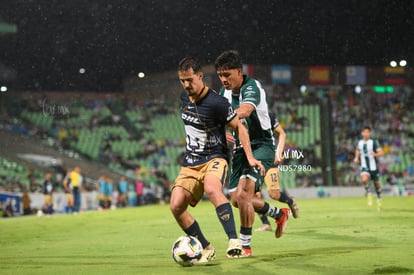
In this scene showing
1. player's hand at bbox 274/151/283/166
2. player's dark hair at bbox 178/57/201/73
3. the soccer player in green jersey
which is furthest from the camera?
player's hand at bbox 274/151/283/166

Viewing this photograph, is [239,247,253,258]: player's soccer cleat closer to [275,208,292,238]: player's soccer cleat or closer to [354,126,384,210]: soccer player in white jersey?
[275,208,292,238]: player's soccer cleat

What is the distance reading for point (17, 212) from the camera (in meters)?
30.2

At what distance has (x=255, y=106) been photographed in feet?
28.2

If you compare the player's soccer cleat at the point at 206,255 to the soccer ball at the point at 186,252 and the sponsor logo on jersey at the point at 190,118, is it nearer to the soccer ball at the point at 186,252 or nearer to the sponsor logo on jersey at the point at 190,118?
the soccer ball at the point at 186,252

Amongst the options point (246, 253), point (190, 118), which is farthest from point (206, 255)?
point (190, 118)

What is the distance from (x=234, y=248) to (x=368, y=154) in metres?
14.1

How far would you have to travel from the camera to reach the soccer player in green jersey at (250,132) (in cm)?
859

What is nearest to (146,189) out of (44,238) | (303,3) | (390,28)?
(303,3)

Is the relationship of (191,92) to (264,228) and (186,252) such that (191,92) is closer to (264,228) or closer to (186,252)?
(186,252)

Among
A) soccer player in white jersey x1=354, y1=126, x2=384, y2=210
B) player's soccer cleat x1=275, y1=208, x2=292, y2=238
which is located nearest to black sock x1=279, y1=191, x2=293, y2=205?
player's soccer cleat x1=275, y1=208, x2=292, y2=238

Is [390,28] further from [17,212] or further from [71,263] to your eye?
[71,263]

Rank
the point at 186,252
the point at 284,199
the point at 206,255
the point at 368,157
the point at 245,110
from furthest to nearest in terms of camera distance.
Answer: the point at 368,157 → the point at 284,199 → the point at 245,110 → the point at 206,255 → the point at 186,252

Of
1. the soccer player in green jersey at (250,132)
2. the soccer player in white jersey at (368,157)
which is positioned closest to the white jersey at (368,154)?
the soccer player in white jersey at (368,157)

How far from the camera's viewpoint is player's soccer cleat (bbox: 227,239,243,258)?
767 centimetres
